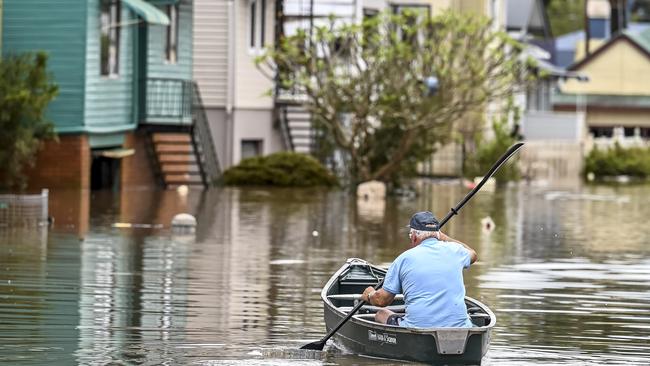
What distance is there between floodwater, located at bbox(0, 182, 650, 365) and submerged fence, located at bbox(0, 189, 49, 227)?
1.65 ft

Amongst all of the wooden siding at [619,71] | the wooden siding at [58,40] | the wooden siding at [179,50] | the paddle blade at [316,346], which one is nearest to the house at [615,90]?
the wooden siding at [619,71]

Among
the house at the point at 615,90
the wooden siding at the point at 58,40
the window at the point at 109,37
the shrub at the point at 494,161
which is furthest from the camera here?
the house at the point at 615,90

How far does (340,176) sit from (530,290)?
30992mm

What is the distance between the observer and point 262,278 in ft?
88.7

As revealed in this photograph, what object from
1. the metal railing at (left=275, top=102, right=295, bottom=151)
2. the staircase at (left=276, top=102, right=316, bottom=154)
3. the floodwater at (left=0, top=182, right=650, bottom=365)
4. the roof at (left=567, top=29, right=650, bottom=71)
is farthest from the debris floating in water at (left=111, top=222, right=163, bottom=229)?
the roof at (left=567, top=29, right=650, bottom=71)

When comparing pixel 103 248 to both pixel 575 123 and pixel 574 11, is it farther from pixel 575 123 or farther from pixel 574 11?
pixel 574 11

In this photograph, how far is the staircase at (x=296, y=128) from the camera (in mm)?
59531

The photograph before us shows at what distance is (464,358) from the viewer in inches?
681

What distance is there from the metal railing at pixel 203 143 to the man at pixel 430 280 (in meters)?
34.8

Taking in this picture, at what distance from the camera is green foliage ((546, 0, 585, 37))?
14688 cm

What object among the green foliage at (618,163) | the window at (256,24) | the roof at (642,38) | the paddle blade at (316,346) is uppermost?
the roof at (642,38)

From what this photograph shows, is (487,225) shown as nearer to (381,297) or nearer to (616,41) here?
(381,297)

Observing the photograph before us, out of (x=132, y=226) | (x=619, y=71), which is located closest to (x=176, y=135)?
(x=132, y=226)

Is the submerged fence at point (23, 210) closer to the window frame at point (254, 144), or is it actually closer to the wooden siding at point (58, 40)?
Answer: the wooden siding at point (58, 40)
